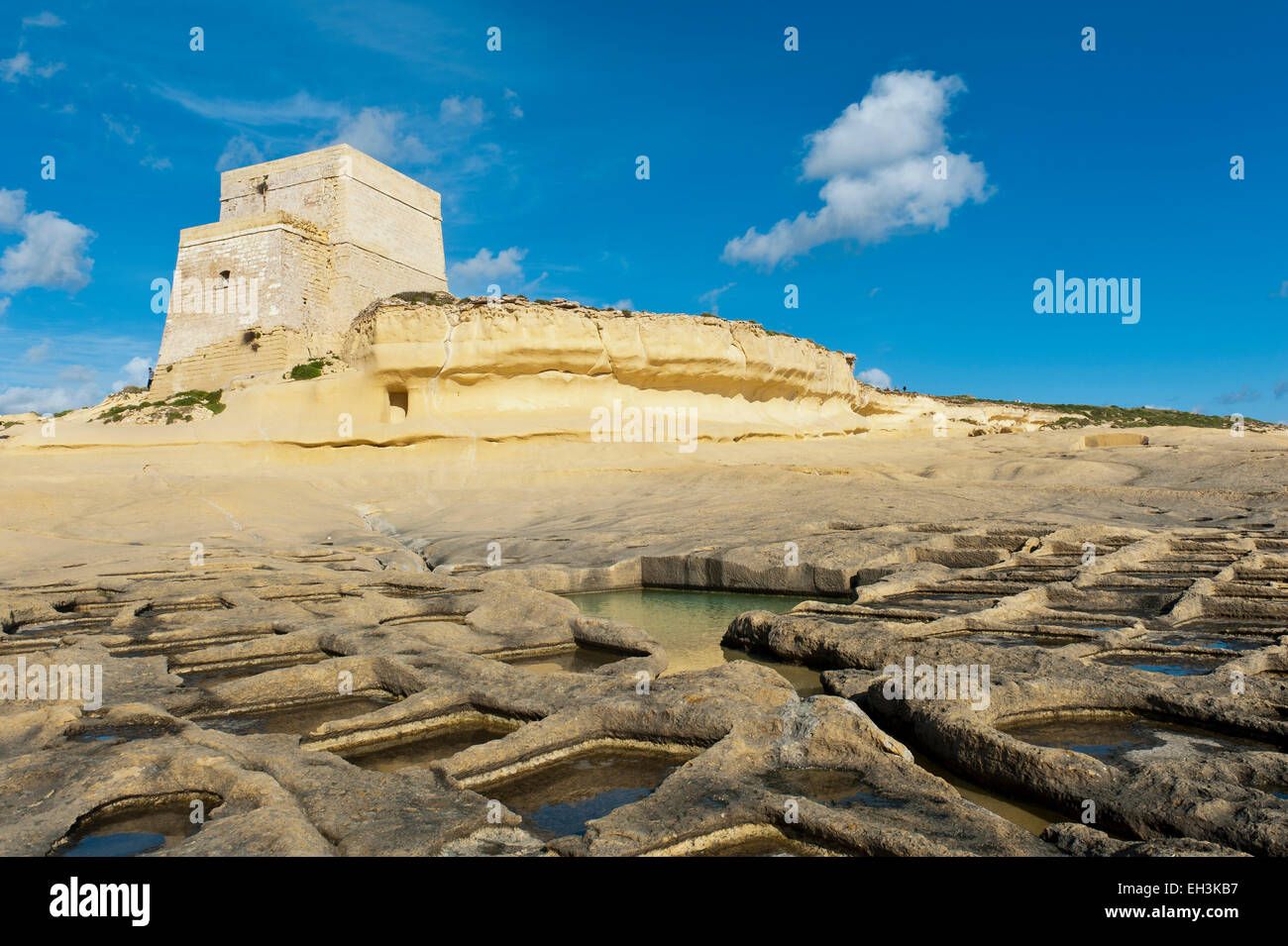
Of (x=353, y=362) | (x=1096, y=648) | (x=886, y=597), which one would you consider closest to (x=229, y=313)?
(x=353, y=362)

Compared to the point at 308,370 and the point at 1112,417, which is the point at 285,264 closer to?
the point at 308,370

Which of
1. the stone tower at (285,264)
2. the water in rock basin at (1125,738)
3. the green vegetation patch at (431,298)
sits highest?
the stone tower at (285,264)

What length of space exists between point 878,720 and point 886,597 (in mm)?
2103

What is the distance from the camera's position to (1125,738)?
2.72m


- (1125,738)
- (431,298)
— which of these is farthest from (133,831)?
(431,298)

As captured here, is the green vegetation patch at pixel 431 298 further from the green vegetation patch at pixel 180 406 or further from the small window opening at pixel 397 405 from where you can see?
the green vegetation patch at pixel 180 406

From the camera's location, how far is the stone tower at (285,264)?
2141cm

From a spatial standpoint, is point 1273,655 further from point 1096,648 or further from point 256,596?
point 256,596

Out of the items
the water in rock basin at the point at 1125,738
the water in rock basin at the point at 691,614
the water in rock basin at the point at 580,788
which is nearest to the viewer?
the water in rock basin at the point at 580,788

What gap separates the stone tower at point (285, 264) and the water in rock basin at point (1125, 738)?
66.2ft

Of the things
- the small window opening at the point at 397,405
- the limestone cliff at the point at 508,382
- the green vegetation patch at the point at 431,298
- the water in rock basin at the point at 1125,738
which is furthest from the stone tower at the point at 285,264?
the water in rock basin at the point at 1125,738

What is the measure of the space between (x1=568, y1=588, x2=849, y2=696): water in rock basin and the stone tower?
16653mm

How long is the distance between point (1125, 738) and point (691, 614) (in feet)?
10.2

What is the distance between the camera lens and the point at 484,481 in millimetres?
12180
